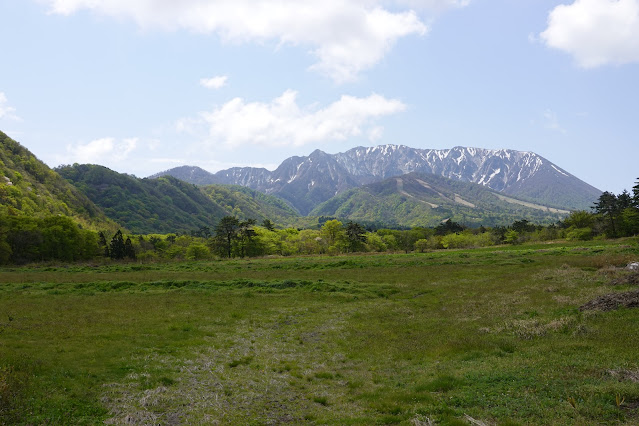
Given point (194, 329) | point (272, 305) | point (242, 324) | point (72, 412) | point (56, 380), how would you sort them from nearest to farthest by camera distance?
1. point (72, 412)
2. point (56, 380)
3. point (194, 329)
4. point (242, 324)
5. point (272, 305)

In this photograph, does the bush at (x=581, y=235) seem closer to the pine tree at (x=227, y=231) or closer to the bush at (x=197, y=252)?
the pine tree at (x=227, y=231)

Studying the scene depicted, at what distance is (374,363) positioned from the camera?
17359 millimetres

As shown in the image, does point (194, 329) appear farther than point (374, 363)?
Yes

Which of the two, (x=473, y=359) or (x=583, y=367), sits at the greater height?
(x=583, y=367)

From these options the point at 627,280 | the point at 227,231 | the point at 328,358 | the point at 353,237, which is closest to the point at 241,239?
the point at 227,231

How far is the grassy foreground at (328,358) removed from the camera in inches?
440

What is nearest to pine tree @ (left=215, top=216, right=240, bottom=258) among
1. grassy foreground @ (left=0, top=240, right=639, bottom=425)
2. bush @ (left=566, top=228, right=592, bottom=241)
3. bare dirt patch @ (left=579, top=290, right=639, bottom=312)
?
grassy foreground @ (left=0, top=240, right=639, bottom=425)

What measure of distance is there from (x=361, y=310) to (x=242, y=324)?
1048 cm

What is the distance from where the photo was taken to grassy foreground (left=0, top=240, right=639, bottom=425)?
36.7 feet

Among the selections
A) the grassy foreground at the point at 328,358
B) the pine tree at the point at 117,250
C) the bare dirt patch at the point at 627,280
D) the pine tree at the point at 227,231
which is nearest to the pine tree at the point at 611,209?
the grassy foreground at the point at 328,358

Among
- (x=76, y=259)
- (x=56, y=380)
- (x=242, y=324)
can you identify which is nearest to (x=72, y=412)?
(x=56, y=380)

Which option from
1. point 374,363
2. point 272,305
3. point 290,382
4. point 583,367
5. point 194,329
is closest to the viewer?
point 583,367

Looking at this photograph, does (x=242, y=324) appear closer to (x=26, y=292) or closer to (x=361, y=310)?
(x=361, y=310)

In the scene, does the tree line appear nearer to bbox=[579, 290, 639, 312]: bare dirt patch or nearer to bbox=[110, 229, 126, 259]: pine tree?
Answer: bbox=[110, 229, 126, 259]: pine tree
